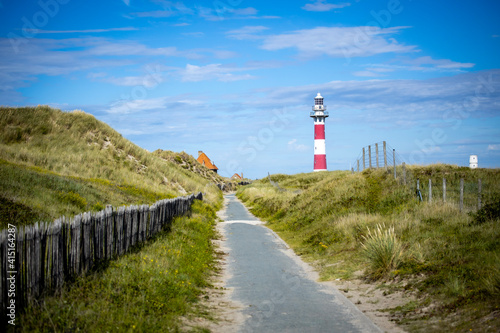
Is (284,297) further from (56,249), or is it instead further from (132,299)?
(56,249)

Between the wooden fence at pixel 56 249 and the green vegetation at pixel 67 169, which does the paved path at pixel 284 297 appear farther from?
the green vegetation at pixel 67 169

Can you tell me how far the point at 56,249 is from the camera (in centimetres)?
711

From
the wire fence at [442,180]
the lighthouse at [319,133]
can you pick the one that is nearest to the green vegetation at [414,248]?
the wire fence at [442,180]

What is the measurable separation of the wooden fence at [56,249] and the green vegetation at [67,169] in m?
2.48

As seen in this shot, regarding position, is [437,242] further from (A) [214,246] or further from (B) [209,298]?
(A) [214,246]

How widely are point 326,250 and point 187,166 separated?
71538 millimetres

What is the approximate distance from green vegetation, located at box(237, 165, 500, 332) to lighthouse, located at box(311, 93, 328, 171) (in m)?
47.9

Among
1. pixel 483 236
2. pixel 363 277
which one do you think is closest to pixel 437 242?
pixel 483 236

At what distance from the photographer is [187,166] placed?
84688mm

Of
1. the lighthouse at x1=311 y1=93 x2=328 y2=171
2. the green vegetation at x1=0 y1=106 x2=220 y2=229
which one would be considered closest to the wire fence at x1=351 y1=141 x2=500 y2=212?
the green vegetation at x1=0 y1=106 x2=220 y2=229

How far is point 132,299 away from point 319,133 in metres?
67.8

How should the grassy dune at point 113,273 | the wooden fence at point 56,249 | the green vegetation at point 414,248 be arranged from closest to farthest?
1. the wooden fence at point 56,249
2. the grassy dune at point 113,273
3. the green vegetation at point 414,248

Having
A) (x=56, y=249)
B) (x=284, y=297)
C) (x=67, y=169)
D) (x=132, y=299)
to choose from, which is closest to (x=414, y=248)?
(x=284, y=297)

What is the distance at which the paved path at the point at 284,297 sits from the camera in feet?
23.5
